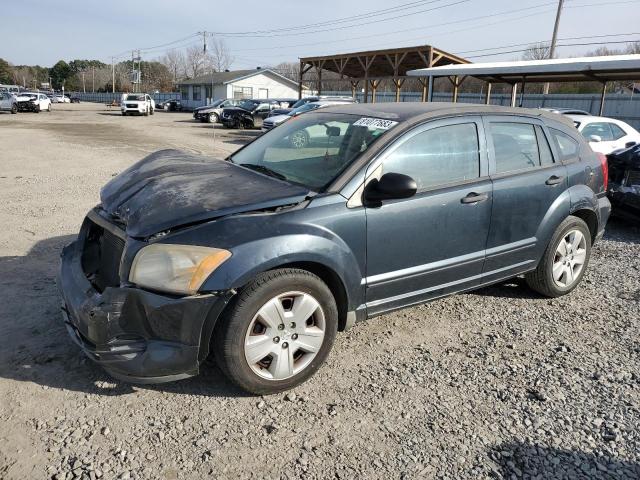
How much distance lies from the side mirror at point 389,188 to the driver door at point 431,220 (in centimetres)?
7

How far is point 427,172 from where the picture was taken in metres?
3.62

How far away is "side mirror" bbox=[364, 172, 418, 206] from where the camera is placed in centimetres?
316

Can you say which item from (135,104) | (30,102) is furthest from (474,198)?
(30,102)

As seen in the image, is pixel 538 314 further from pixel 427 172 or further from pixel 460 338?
pixel 427 172

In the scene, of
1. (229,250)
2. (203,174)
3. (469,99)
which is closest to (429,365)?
(229,250)

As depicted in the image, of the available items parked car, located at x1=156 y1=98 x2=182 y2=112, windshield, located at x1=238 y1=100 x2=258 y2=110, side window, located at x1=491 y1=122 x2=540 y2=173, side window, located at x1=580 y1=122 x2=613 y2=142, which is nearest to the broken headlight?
side window, located at x1=491 y1=122 x2=540 y2=173

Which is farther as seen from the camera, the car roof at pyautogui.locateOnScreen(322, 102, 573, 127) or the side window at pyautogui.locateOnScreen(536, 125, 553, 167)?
the side window at pyautogui.locateOnScreen(536, 125, 553, 167)

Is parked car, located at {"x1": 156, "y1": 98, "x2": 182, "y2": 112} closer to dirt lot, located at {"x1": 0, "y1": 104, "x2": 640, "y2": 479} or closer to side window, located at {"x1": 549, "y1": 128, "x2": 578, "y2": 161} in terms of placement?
dirt lot, located at {"x1": 0, "y1": 104, "x2": 640, "y2": 479}

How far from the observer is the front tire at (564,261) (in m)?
4.50

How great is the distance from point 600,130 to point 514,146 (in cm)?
739

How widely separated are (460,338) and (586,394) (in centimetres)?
95

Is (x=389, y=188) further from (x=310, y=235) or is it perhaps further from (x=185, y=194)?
(x=185, y=194)

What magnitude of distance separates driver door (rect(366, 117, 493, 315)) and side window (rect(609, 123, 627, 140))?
8158mm

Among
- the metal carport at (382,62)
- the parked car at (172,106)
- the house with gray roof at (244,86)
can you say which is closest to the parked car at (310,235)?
the metal carport at (382,62)
